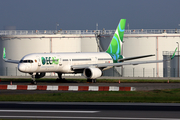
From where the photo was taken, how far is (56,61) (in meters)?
48.6

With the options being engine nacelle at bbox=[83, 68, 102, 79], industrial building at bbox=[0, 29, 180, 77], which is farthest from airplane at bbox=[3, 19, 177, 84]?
industrial building at bbox=[0, 29, 180, 77]

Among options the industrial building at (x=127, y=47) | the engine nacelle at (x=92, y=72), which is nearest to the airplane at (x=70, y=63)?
the engine nacelle at (x=92, y=72)

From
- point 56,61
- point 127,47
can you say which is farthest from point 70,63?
point 127,47

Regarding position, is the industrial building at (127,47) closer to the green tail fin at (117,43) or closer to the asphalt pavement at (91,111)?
the green tail fin at (117,43)

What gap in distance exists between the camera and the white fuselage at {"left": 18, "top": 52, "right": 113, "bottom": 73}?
46.1 meters

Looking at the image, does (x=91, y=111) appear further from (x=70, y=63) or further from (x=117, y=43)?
(x=117, y=43)

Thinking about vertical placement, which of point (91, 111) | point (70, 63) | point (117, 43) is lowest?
point (91, 111)

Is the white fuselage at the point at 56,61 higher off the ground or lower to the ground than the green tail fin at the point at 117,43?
lower

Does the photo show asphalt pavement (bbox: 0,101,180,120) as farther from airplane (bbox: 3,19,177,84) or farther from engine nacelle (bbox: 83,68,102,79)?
engine nacelle (bbox: 83,68,102,79)

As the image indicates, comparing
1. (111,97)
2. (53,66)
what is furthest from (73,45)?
(111,97)

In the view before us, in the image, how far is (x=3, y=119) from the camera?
19.1 metres

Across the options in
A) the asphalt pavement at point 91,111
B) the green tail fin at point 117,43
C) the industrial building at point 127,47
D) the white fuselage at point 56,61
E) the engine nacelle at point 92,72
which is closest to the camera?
the asphalt pavement at point 91,111

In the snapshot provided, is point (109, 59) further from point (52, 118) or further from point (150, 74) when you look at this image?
point (52, 118)

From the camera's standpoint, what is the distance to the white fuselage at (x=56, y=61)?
46.1 metres
